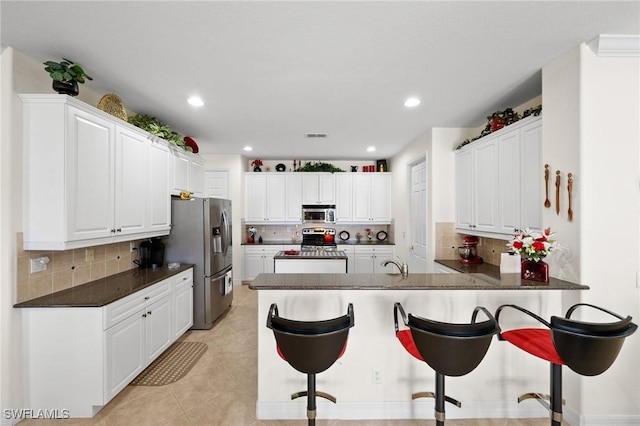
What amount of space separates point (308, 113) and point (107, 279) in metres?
2.76

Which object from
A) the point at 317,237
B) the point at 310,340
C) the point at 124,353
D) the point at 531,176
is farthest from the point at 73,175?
the point at 317,237

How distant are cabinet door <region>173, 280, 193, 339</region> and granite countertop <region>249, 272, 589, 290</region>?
158 centimetres

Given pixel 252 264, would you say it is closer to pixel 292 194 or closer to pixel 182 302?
pixel 292 194

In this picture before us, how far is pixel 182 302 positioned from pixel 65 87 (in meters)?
2.37

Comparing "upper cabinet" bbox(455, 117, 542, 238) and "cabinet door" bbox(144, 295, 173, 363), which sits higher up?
"upper cabinet" bbox(455, 117, 542, 238)

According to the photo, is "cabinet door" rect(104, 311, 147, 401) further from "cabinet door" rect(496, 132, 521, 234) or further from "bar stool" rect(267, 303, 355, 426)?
"cabinet door" rect(496, 132, 521, 234)

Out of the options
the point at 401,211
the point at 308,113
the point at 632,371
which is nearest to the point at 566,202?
the point at 632,371

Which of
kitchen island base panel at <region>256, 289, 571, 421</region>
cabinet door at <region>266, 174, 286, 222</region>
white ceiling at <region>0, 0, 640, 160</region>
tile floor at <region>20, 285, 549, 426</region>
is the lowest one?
tile floor at <region>20, 285, 549, 426</region>

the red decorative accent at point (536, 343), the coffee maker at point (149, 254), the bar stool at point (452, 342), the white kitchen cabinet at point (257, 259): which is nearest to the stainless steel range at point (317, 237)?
the white kitchen cabinet at point (257, 259)

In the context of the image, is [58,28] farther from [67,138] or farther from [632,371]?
[632,371]

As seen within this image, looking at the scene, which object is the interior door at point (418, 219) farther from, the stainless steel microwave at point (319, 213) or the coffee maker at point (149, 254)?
the coffee maker at point (149, 254)

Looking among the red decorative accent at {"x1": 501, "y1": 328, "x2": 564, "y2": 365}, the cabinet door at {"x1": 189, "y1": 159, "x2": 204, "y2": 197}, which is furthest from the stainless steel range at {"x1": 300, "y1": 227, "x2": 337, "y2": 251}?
the red decorative accent at {"x1": 501, "y1": 328, "x2": 564, "y2": 365}

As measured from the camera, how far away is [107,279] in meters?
2.82

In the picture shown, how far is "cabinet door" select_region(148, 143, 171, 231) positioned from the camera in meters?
3.12
